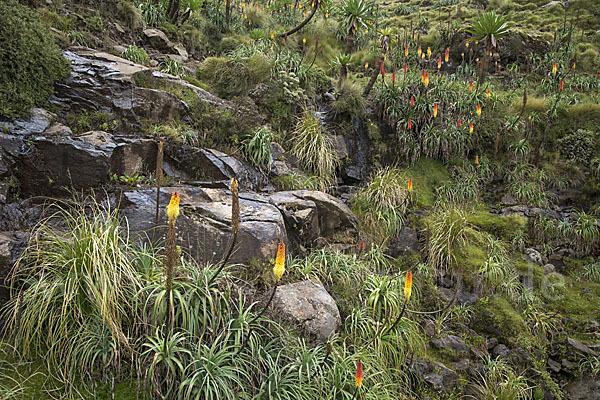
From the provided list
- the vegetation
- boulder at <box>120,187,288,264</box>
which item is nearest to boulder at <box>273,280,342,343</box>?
the vegetation

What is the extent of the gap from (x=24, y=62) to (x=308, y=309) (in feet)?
18.8

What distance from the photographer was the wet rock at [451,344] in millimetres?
5234

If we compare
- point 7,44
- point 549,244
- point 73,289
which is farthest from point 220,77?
point 549,244

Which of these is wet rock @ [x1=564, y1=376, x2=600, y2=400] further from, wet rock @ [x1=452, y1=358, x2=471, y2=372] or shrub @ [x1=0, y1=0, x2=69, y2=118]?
shrub @ [x1=0, y1=0, x2=69, y2=118]

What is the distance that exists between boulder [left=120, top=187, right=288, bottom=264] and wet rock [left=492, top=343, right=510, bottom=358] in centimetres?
371

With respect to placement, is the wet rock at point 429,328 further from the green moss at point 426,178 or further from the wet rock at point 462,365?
the green moss at point 426,178

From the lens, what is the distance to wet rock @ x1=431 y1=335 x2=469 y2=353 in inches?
206

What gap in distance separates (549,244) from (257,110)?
7.33 meters

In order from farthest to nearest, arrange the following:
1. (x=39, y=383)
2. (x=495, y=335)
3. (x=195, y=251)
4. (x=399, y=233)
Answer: (x=399, y=233)
(x=495, y=335)
(x=195, y=251)
(x=39, y=383)

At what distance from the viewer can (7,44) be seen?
5238 mm

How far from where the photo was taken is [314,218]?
Answer: 6.35m

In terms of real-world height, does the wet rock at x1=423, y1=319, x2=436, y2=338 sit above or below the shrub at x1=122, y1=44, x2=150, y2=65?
below

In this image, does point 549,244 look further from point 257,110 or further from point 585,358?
point 257,110

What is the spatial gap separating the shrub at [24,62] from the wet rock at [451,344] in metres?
7.13
